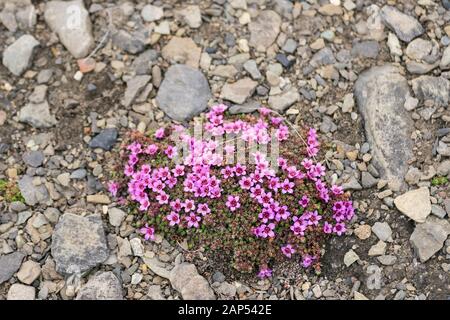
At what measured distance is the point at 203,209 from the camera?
21.5ft

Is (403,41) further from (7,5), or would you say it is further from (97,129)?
(7,5)

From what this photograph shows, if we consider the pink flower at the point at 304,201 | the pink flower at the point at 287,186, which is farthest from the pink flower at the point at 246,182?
the pink flower at the point at 304,201

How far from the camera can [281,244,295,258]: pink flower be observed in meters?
6.42

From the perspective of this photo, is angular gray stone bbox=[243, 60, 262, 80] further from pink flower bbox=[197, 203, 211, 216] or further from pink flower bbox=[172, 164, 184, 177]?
pink flower bbox=[197, 203, 211, 216]

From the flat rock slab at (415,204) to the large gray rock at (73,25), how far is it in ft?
14.7

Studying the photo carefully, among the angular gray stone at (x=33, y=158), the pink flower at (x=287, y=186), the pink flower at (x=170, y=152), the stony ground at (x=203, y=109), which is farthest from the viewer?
the angular gray stone at (x=33, y=158)

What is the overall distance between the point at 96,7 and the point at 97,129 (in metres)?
1.87

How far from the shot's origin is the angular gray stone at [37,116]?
7488 millimetres

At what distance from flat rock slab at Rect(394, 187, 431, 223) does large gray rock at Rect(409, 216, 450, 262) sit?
90 mm

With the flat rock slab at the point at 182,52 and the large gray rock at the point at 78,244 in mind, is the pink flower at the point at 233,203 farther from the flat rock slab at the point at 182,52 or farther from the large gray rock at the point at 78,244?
the flat rock slab at the point at 182,52

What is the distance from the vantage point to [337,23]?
7.91 meters

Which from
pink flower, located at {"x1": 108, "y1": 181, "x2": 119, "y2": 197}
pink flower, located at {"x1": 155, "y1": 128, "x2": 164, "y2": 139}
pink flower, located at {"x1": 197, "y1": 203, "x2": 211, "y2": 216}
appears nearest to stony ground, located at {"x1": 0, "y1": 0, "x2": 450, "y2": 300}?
pink flower, located at {"x1": 108, "y1": 181, "x2": 119, "y2": 197}

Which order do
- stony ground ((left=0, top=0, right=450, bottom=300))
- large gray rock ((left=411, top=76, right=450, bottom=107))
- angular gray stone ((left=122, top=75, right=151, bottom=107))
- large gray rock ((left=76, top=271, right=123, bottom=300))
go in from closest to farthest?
large gray rock ((left=76, top=271, right=123, bottom=300))
stony ground ((left=0, top=0, right=450, bottom=300))
large gray rock ((left=411, top=76, right=450, bottom=107))
angular gray stone ((left=122, top=75, right=151, bottom=107))
